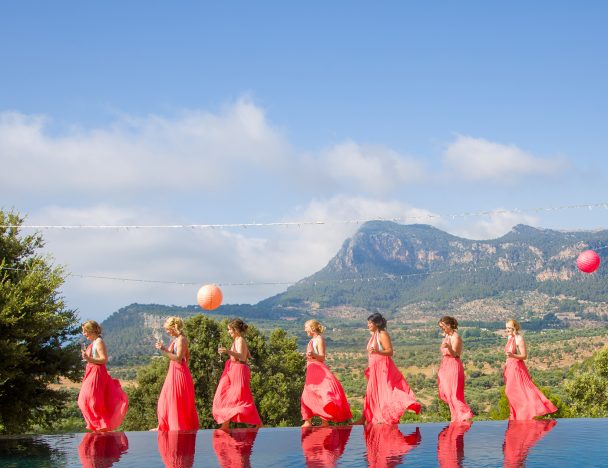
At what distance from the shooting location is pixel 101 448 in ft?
36.1

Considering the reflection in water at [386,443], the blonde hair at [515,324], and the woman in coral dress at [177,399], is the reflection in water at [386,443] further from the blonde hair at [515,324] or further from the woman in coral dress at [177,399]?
the woman in coral dress at [177,399]

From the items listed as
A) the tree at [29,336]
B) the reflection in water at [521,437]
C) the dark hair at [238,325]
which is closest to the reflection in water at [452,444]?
the reflection in water at [521,437]

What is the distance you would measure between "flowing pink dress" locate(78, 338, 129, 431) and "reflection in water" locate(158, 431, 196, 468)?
34.9 inches

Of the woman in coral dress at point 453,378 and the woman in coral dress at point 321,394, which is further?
the woman in coral dress at point 321,394

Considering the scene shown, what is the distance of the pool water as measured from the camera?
9.15 meters

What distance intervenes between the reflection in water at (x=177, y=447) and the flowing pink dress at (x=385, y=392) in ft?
10.6

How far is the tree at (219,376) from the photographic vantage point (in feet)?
139

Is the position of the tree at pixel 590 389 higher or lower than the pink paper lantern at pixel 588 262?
lower

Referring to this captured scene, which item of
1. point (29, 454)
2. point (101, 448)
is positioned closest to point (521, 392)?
point (101, 448)

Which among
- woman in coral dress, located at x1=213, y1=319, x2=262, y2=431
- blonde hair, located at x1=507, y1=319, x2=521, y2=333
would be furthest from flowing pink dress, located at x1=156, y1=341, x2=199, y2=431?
blonde hair, located at x1=507, y1=319, x2=521, y2=333

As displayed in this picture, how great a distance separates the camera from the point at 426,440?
10.8 meters

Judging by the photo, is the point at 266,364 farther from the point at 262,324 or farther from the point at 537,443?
the point at 262,324

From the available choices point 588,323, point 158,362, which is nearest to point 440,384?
point 158,362

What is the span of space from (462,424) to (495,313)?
164691 mm
